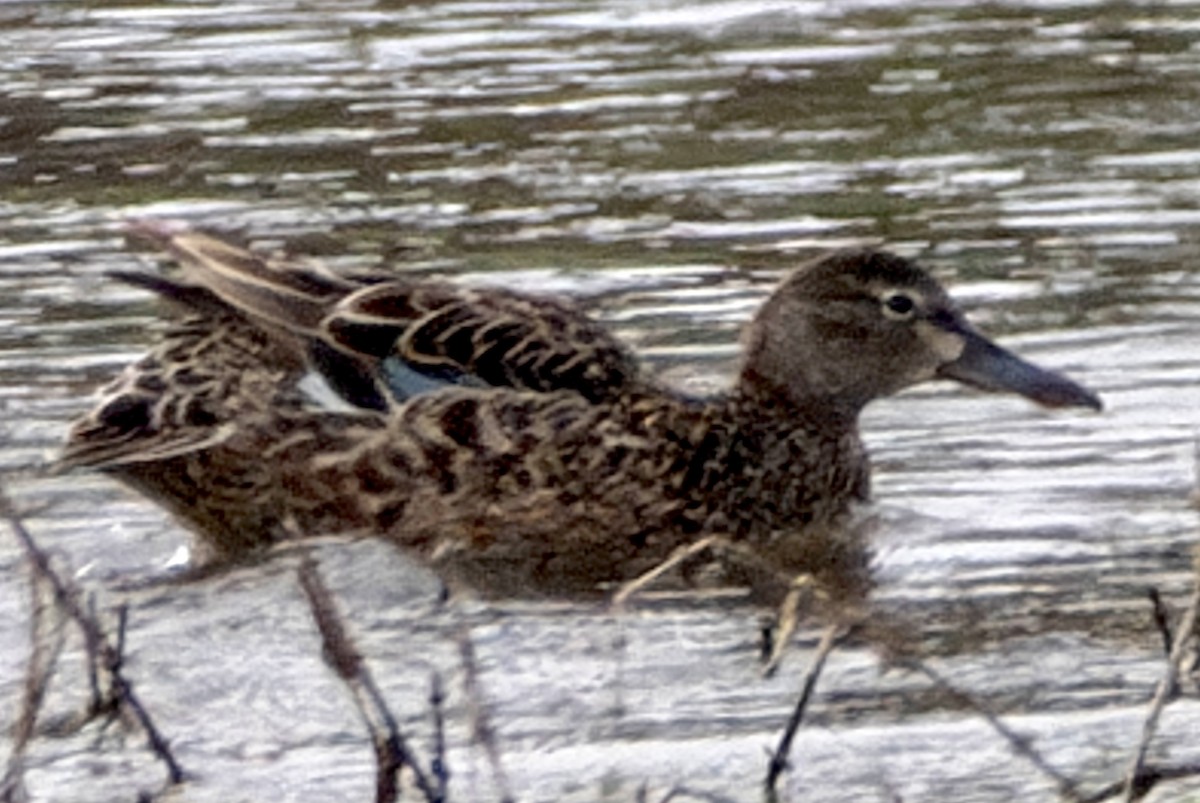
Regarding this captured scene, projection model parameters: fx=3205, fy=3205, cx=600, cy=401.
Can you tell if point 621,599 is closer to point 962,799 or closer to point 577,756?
point 577,756

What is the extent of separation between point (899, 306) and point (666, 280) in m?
1.18

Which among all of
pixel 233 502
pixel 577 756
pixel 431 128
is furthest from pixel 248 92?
pixel 577 756

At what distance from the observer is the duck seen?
610 centimetres

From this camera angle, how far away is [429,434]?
6.13 metres

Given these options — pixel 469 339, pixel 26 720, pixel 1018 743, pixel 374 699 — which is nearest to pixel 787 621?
pixel 469 339

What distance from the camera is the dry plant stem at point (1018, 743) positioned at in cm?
439

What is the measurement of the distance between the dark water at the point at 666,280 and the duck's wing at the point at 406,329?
1.19 feet

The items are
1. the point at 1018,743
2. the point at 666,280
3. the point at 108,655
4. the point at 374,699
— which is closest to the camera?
the point at 374,699

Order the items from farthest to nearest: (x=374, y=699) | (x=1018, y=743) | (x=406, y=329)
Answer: (x=406, y=329) → (x=1018, y=743) → (x=374, y=699)

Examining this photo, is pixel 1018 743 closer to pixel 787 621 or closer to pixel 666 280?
pixel 787 621

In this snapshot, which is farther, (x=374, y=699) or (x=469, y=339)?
(x=469, y=339)

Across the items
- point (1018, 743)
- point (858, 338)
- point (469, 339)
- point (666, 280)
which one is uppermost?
point (469, 339)

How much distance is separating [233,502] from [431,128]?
294 cm

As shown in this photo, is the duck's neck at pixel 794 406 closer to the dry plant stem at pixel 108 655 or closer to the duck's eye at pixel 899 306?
the duck's eye at pixel 899 306
